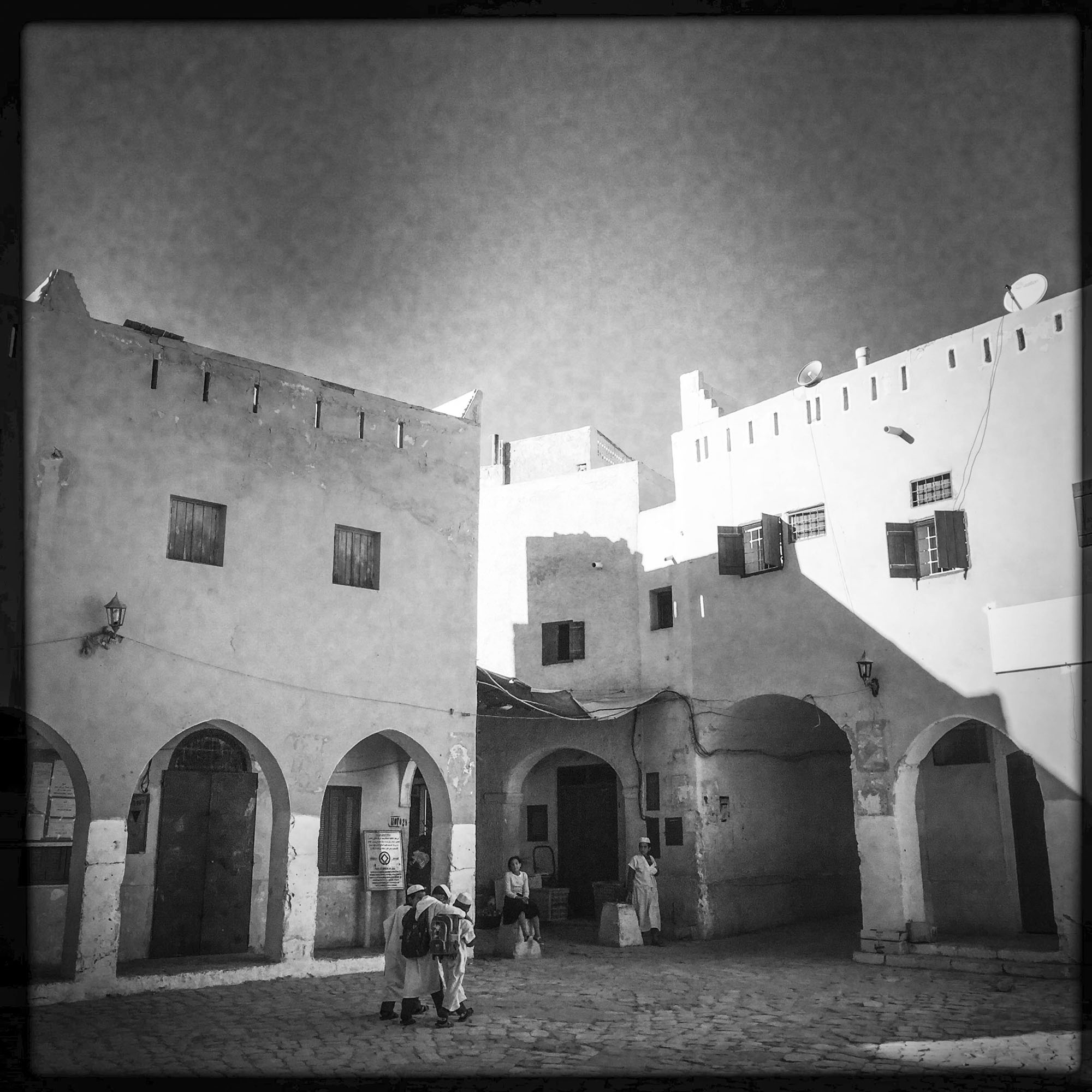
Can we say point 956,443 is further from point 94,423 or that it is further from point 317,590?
point 94,423

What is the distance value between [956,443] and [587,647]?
8.00 meters

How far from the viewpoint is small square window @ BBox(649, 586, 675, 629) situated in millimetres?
18578

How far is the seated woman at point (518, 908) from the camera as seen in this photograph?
14578 mm

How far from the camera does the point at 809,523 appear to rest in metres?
16.4

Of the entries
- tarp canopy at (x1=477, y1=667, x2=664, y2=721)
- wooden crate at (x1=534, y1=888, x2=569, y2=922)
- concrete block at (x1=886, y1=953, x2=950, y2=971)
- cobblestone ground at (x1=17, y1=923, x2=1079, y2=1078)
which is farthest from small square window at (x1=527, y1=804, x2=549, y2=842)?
concrete block at (x1=886, y1=953, x2=950, y2=971)

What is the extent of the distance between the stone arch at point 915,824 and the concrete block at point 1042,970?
1537 millimetres

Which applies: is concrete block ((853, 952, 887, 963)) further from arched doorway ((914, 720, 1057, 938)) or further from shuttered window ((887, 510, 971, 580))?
shuttered window ((887, 510, 971, 580))

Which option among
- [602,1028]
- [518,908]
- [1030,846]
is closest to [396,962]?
[602,1028]

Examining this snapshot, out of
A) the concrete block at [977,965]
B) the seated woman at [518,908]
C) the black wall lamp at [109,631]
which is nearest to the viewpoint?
the black wall lamp at [109,631]

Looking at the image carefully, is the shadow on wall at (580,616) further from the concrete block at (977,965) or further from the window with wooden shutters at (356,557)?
the concrete block at (977,965)

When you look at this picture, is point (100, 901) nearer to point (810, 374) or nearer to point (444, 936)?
point (444, 936)

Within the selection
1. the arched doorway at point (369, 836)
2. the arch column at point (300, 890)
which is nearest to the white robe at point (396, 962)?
the arch column at point (300, 890)

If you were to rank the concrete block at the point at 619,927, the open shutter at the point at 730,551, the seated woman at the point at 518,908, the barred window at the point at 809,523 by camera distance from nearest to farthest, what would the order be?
1. the seated woman at the point at 518,908
2. the concrete block at the point at 619,927
3. the barred window at the point at 809,523
4. the open shutter at the point at 730,551

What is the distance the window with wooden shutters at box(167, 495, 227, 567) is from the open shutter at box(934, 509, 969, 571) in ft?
32.6
